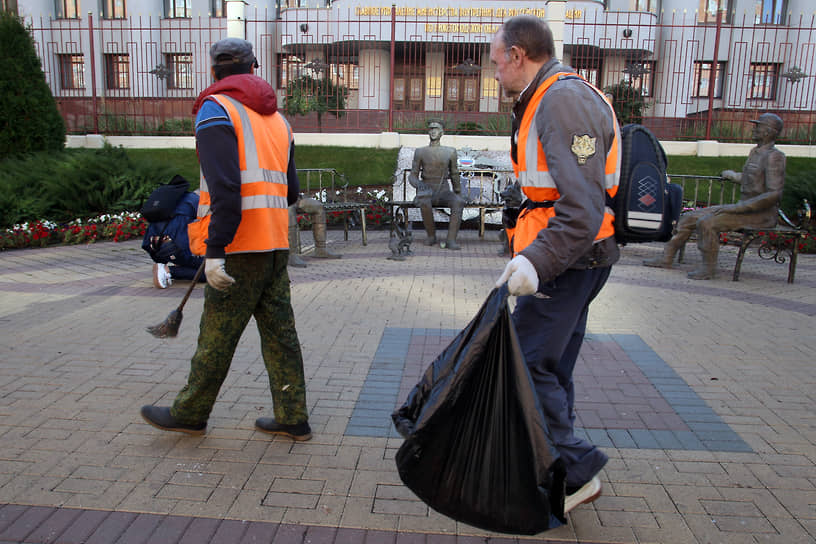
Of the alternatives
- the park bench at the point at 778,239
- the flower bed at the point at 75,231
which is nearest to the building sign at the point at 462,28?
the park bench at the point at 778,239

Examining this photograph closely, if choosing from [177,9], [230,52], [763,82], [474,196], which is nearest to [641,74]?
[474,196]

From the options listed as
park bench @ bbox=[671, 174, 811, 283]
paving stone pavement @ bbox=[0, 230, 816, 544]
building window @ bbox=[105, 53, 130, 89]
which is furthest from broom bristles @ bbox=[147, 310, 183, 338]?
building window @ bbox=[105, 53, 130, 89]

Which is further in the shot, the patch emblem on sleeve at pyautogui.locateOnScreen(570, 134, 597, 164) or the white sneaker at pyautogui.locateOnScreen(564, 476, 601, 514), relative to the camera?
the white sneaker at pyautogui.locateOnScreen(564, 476, 601, 514)

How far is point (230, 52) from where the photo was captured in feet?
10.2

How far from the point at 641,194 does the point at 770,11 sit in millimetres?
30390

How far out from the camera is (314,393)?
4184 mm

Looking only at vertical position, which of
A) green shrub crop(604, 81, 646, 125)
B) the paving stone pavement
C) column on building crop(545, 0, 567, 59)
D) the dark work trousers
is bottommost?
the paving stone pavement

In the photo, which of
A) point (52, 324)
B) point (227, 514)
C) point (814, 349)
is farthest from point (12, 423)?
point (814, 349)

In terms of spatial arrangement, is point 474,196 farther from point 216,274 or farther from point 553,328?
point 553,328

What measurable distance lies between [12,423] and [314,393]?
172 centimetres

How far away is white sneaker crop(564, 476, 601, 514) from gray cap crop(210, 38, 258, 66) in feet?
8.27

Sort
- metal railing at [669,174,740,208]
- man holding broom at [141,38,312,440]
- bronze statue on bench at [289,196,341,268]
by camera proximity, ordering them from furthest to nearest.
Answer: metal railing at [669,174,740,208], bronze statue on bench at [289,196,341,268], man holding broom at [141,38,312,440]

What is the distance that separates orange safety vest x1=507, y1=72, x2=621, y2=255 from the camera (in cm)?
234

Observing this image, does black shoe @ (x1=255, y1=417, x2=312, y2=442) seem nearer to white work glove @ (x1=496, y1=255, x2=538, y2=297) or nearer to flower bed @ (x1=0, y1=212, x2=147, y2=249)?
white work glove @ (x1=496, y1=255, x2=538, y2=297)
